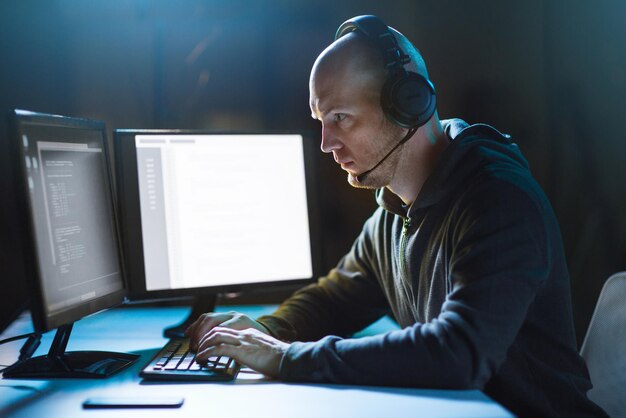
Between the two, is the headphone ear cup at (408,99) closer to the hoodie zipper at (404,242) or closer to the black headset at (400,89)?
the black headset at (400,89)

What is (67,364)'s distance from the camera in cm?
100

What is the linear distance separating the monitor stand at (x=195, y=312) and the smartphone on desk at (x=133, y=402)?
1.56 ft

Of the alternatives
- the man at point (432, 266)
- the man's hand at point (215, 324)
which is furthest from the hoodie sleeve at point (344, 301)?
the man's hand at point (215, 324)

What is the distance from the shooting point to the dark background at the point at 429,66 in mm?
1614

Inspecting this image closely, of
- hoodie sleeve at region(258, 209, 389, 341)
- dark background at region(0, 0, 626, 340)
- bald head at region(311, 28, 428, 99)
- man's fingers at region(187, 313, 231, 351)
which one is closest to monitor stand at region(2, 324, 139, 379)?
man's fingers at region(187, 313, 231, 351)

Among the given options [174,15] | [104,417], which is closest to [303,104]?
[174,15]

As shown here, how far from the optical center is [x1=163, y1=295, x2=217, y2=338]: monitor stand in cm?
132

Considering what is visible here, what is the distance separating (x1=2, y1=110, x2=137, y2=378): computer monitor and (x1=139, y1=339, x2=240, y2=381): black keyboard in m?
0.09

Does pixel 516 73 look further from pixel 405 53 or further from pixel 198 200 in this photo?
pixel 198 200

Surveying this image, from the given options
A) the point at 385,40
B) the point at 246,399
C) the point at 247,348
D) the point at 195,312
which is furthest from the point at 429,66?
the point at 246,399

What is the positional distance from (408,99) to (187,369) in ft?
1.89

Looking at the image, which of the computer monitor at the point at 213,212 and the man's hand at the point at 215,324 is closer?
the man's hand at the point at 215,324

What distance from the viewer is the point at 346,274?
4.58 ft

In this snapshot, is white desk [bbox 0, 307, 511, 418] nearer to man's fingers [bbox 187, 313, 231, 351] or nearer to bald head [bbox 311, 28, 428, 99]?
man's fingers [bbox 187, 313, 231, 351]
